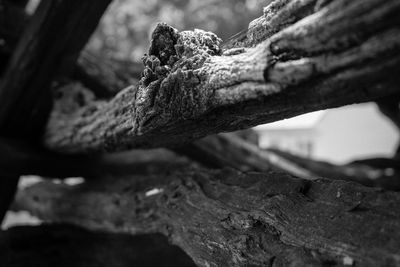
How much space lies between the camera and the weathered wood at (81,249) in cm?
212

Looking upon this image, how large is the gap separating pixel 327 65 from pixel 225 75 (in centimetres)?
24

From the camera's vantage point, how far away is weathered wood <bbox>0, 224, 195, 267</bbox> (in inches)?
83.4

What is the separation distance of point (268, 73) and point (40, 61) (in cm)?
146

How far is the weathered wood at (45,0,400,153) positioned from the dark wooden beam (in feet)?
2.05

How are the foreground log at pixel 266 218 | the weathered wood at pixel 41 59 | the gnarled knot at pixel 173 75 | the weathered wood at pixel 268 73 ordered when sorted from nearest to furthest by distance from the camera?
the weathered wood at pixel 268 73, the foreground log at pixel 266 218, the gnarled knot at pixel 173 75, the weathered wood at pixel 41 59

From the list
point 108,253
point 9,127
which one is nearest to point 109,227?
point 108,253

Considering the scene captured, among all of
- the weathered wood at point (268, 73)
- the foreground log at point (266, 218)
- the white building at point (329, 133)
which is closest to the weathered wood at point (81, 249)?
the foreground log at point (266, 218)

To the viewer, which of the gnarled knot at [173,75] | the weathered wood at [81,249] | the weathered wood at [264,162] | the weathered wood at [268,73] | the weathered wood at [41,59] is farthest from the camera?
the weathered wood at [264,162]

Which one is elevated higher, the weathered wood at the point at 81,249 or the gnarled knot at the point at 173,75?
the gnarled knot at the point at 173,75

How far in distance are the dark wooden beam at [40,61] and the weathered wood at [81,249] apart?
0.26m

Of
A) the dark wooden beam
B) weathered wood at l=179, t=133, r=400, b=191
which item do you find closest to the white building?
weathered wood at l=179, t=133, r=400, b=191

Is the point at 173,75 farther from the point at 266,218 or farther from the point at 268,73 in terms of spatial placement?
the point at 266,218

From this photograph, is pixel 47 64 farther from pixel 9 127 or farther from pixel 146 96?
pixel 146 96

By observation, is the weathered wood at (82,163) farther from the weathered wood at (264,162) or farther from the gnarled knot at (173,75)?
the gnarled knot at (173,75)
